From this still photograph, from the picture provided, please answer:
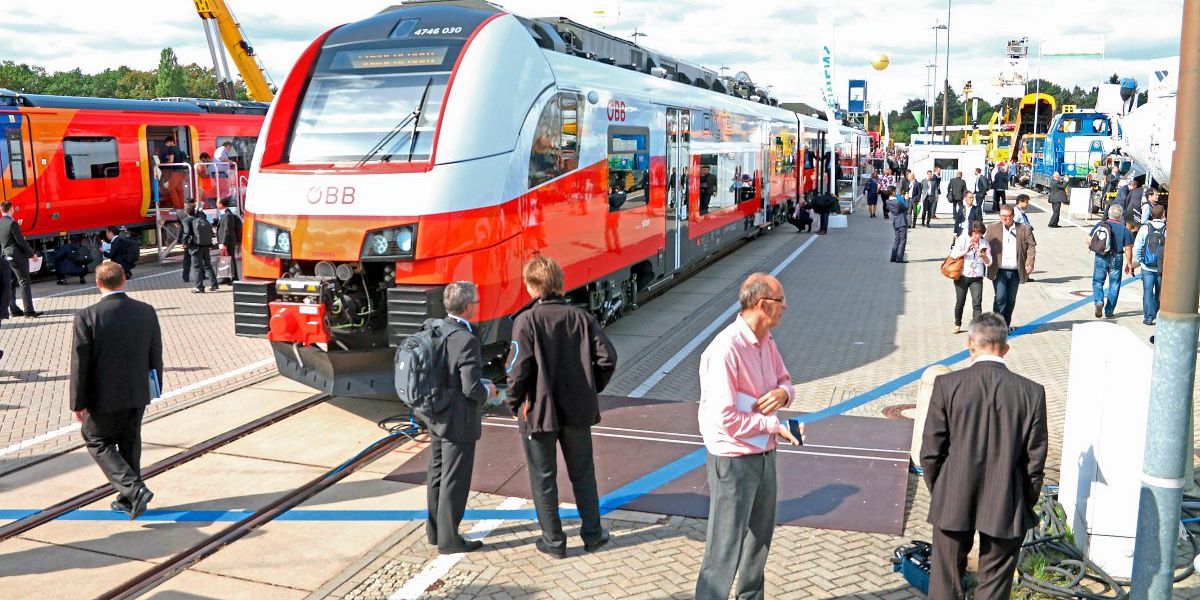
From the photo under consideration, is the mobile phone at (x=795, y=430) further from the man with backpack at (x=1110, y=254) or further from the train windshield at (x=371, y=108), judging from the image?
the man with backpack at (x=1110, y=254)

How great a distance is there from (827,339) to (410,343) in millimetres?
7794

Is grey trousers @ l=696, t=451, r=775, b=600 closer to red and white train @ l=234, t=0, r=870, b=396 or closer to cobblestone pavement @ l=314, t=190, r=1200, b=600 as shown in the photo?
cobblestone pavement @ l=314, t=190, r=1200, b=600

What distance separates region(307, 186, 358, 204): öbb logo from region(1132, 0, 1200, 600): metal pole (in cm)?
591

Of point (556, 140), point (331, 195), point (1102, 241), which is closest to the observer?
point (331, 195)

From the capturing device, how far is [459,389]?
5648 millimetres

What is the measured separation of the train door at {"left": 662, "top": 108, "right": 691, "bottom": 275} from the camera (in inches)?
540

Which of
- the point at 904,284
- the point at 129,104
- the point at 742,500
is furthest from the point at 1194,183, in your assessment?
the point at 129,104

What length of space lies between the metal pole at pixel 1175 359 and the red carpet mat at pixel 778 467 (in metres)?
1.97

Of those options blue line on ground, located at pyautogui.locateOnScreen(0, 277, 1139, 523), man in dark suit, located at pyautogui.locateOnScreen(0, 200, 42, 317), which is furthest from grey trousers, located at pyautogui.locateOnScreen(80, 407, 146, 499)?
man in dark suit, located at pyautogui.locateOnScreen(0, 200, 42, 317)

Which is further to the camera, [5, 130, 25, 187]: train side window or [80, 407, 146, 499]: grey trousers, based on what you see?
[5, 130, 25, 187]: train side window

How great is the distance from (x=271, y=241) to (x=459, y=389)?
3.54m

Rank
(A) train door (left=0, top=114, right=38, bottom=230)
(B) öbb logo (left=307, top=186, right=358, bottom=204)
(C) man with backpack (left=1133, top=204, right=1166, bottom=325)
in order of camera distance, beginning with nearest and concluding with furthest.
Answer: (B) öbb logo (left=307, top=186, right=358, bottom=204) < (C) man with backpack (left=1133, top=204, right=1166, bottom=325) < (A) train door (left=0, top=114, right=38, bottom=230)

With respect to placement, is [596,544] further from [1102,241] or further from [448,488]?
[1102,241]

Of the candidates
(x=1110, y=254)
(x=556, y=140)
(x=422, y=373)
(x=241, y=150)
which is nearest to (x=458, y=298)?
(x=422, y=373)
